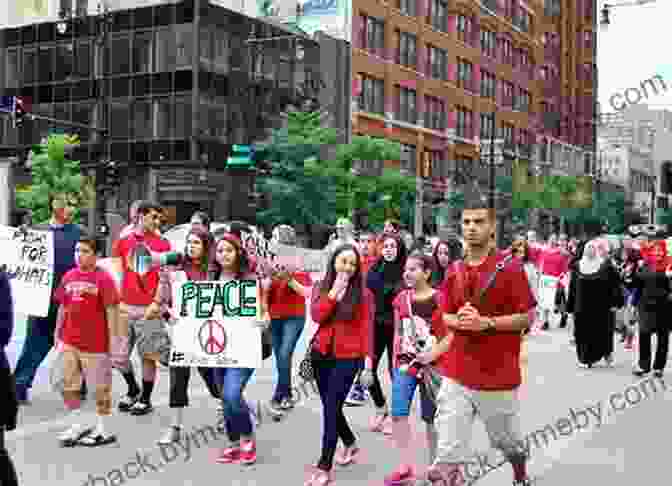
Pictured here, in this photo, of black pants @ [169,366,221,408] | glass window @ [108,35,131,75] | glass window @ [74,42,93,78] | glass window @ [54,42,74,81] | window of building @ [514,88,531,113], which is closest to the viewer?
black pants @ [169,366,221,408]

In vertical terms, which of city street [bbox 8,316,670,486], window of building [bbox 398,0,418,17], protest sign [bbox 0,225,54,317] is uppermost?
window of building [bbox 398,0,418,17]

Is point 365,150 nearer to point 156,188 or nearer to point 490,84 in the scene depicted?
point 156,188

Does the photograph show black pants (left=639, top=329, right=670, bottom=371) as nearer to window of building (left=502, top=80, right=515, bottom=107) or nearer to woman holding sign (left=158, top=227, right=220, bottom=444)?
woman holding sign (left=158, top=227, right=220, bottom=444)

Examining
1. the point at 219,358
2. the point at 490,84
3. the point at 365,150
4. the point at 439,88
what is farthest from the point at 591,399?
the point at 490,84

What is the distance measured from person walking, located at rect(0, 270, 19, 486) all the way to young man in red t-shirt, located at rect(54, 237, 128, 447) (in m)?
2.03

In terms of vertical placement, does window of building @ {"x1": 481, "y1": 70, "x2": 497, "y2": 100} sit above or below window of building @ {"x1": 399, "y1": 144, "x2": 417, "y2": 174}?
above

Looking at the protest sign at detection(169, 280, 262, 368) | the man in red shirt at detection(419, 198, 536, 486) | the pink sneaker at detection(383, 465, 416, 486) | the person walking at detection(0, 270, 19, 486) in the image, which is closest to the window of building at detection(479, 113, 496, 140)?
the protest sign at detection(169, 280, 262, 368)

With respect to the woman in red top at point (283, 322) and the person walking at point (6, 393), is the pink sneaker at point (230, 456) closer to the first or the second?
the woman in red top at point (283, 322)

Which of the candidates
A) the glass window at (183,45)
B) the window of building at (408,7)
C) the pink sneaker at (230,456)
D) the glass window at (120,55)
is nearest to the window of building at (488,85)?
the window of building at (408,7)

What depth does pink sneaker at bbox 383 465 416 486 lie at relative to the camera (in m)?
6.35

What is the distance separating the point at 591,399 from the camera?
1050 cm

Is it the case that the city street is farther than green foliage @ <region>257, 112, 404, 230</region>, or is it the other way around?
green foliage @ <region>257, 112, 404, 230</region>

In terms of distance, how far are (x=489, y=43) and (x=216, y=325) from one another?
215 feet

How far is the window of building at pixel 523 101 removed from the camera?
76275 millimetres
